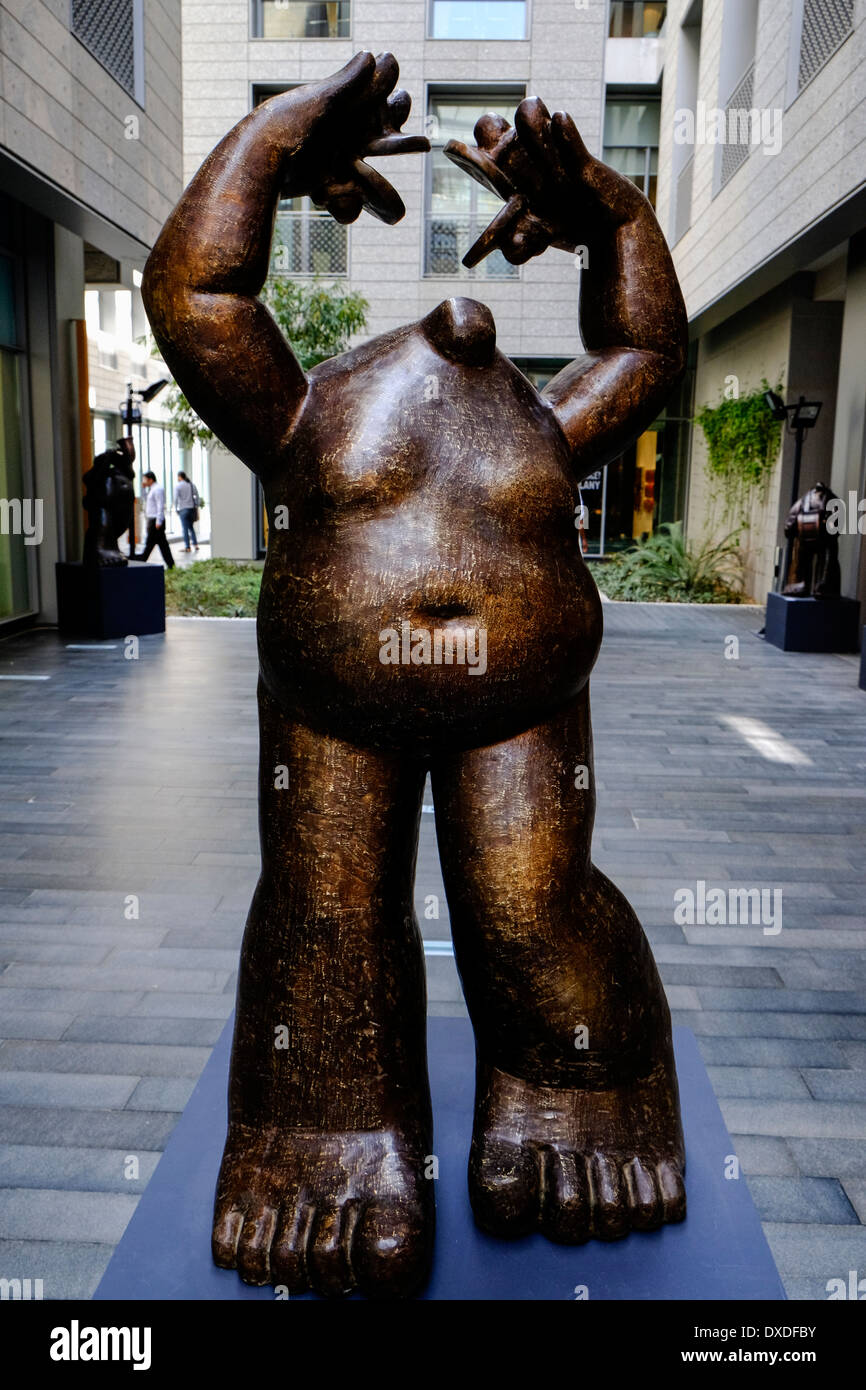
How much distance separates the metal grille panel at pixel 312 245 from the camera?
57.3 feet

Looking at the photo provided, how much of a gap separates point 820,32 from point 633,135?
8864 millimetres

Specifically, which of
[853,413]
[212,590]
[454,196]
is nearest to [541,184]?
[853,413]

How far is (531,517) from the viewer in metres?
1.81

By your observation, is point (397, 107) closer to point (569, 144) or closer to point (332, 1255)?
point (569, 144)

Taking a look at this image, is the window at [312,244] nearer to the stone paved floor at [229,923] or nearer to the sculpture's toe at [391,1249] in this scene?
the stone paved floor at [229,923]

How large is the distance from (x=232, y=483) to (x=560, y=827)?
55.7 feet

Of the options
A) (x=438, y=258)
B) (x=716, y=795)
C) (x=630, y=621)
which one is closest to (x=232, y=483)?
(x=438, y=258)

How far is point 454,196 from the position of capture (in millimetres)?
17547

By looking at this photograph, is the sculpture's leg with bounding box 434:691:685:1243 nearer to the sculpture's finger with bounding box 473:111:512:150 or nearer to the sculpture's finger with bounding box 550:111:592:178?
the sculpture's finger with bounding box 550:111:592:178

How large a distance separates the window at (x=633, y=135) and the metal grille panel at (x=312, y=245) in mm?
4619

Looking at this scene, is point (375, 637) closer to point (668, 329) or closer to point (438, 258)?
point (668, 329)

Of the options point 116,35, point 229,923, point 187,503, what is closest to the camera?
point 229,923

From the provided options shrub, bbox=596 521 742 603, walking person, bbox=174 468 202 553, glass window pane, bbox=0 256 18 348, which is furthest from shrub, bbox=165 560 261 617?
shrub, bbox=596 521 742 603

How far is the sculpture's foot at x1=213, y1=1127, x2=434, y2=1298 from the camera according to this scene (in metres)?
1.73
